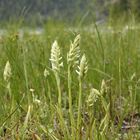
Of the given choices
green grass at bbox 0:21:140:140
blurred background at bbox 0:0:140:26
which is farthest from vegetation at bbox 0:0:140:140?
blurred background at bbox 0:0:140:26

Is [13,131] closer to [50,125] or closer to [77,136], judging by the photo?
[50,125]

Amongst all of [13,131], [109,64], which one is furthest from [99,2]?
[13,131]

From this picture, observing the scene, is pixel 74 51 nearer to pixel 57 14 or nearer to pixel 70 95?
pixel 70 95

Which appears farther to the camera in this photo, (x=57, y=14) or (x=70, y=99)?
(x=57, y=14)

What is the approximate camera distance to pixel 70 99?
103 cm

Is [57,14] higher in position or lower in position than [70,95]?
higher

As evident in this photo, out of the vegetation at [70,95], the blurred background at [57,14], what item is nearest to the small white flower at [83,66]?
the vegetation at [70,95]

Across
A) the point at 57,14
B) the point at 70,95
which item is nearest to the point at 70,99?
the point at 70,95

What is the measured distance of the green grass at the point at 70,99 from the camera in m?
1.06

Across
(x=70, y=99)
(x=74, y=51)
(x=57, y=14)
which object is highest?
(x=57, y=14)

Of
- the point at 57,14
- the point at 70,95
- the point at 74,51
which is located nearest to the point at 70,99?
the point at 70,95

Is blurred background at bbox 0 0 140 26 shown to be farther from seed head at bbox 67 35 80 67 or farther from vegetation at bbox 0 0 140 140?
seed head at bbox 67 35 80 67

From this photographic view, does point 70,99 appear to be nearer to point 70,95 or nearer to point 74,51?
point 70,95

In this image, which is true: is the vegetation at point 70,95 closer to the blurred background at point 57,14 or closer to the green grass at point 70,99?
the green grass at point 70,99
